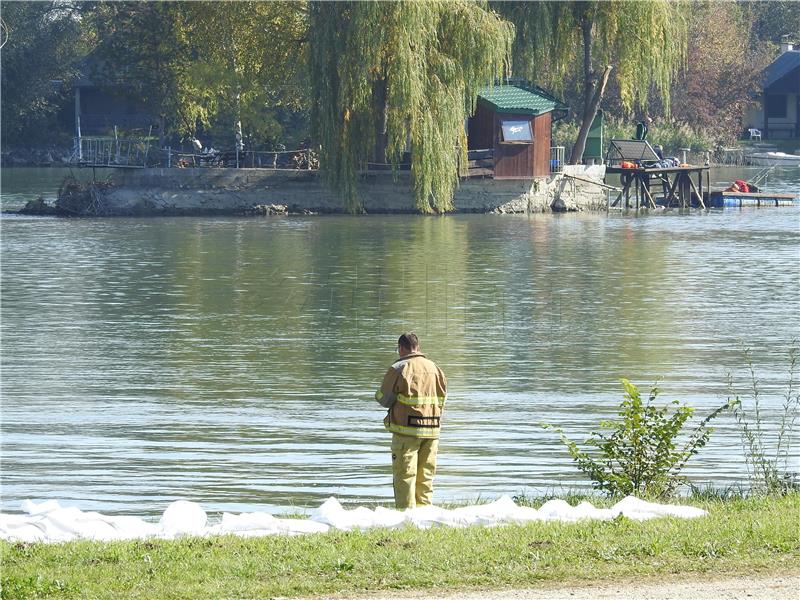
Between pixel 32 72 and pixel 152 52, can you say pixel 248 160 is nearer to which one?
pixel 152 52

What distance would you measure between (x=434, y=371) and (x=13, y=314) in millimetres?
18030

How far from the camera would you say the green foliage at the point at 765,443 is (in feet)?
42.2

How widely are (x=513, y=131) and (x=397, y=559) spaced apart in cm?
4457

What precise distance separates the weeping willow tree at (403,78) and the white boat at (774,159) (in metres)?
40.4

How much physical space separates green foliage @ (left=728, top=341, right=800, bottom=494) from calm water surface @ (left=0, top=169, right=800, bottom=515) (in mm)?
287

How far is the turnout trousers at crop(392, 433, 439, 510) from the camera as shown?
12078 mm


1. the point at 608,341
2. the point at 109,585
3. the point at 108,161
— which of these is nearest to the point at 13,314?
the point at 608,341

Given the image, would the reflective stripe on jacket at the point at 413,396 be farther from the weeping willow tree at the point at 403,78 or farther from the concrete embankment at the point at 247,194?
the concrete embankment at the point at 247,194

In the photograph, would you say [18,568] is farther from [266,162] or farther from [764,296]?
[266,162]

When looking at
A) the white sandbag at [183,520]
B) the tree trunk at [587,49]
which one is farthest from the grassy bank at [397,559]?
the tree trunk at [587,49]

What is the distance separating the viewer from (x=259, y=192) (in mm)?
52500

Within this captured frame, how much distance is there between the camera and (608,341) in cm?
2458

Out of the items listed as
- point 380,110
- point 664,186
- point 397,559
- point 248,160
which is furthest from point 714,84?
point 397,559

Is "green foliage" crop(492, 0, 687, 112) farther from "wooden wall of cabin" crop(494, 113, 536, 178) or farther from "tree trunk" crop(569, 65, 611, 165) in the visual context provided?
"wooden wall of cabin" crop(494, 113, 536, 178)
